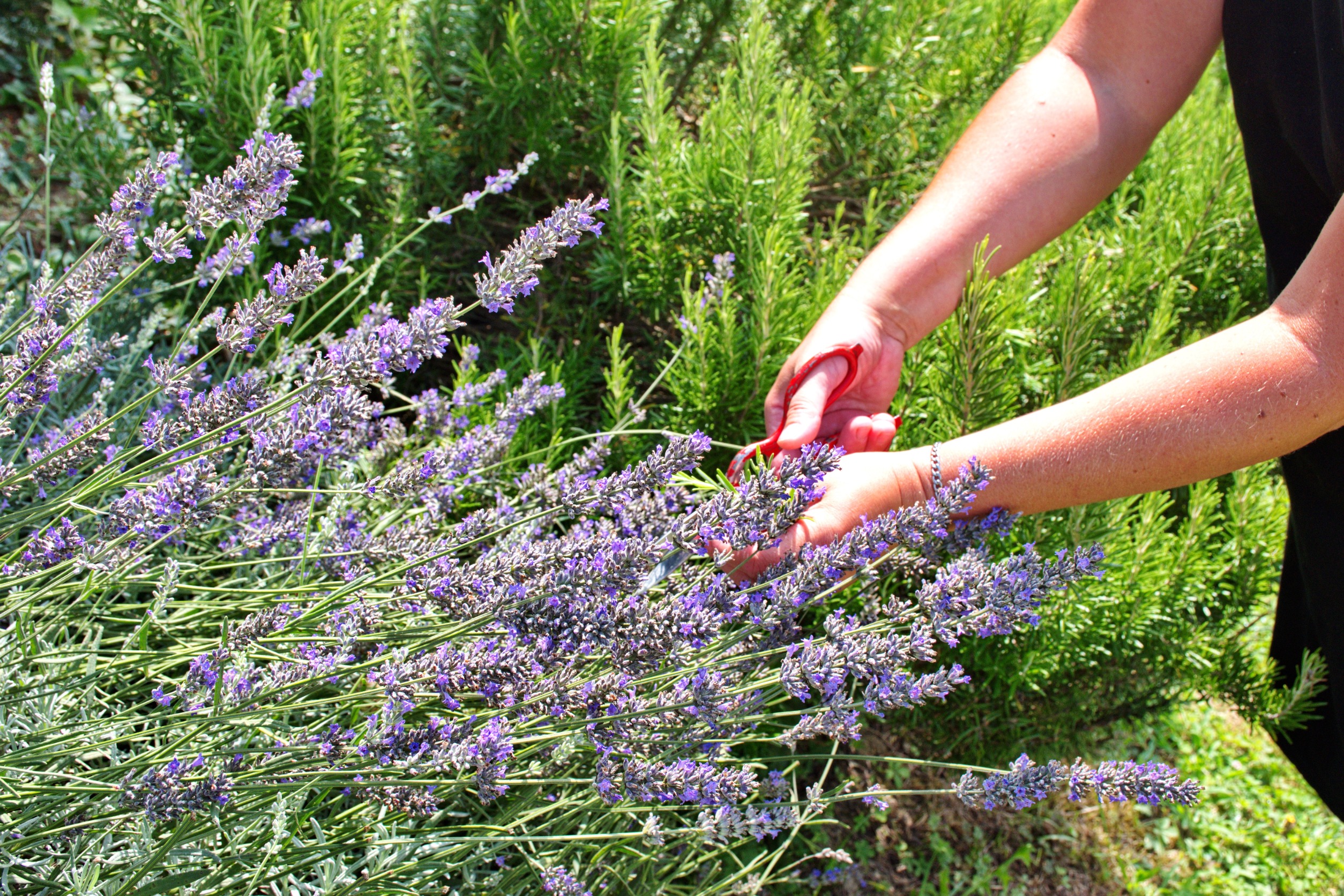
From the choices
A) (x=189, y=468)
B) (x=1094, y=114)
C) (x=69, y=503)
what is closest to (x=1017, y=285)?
(x=1094, y=114)

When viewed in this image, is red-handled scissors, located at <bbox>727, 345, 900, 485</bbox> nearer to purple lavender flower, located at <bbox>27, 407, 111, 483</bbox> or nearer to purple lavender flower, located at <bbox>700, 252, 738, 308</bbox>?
purple lavender flower, located at <bbox>700, 252, 738, 308</bbox>

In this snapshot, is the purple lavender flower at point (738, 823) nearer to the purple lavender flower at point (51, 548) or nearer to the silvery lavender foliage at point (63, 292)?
the purple lavender flower at point (51, 548)

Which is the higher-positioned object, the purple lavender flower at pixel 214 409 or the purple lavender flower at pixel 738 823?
the purple lavender flower at pixel 214 409

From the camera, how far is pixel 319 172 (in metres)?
1.96

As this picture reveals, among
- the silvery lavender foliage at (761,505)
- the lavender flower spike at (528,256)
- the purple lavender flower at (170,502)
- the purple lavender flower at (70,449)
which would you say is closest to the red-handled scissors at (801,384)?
Answer: the silvery lavender foliage at (761,505)

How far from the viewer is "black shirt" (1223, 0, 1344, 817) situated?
1.40 m

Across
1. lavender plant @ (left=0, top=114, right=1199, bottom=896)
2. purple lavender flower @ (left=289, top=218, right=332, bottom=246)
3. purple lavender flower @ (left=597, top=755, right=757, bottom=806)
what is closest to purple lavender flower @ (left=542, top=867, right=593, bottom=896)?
lavender plant @ (left=0, top=114, right=1199, bottom=896)

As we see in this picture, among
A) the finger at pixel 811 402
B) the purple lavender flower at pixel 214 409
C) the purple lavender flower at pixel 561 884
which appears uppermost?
the purple lavender flower at pixel 214 409

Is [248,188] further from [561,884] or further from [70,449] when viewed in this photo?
[561,884]

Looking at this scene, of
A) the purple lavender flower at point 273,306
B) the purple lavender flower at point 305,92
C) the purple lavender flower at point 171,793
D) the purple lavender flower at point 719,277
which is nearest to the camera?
the purple lavender flower at point 171,793

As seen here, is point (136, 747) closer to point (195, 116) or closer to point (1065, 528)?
point (195, 116)

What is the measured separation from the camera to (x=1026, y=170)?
5.43 ft

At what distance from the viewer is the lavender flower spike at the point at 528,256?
104 cm

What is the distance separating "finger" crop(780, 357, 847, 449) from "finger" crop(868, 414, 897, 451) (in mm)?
97
